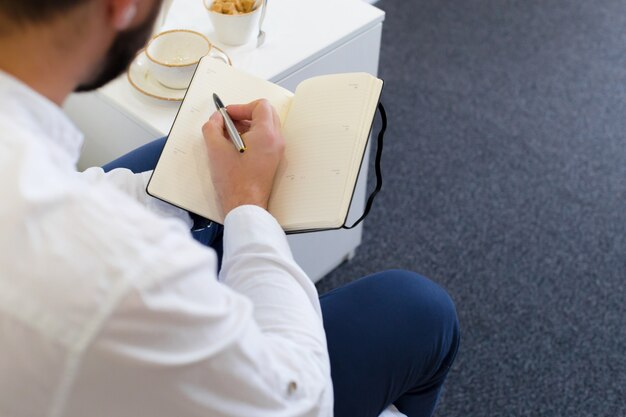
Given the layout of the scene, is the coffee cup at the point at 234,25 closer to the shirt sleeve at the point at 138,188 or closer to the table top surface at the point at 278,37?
the table top surface at the point at 278,37

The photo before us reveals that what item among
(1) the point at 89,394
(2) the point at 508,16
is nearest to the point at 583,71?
(2) the point at 508,16

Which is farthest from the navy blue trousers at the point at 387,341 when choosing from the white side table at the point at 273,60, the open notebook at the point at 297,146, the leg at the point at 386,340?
the white side table at the point at 273,60

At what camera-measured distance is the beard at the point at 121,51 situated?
0.56m

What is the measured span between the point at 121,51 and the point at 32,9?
0.39ft

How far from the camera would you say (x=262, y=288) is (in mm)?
682

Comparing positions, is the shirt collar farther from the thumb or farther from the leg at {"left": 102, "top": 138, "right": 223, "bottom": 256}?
the leg at {"left": 102, "top": 138, "right": 223, "bottom": 256}

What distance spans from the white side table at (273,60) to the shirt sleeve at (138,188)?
115 mm

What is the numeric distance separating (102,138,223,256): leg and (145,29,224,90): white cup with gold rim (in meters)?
0.10

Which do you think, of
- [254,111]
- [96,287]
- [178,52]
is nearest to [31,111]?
[96,287]

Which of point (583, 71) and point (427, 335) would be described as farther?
point (583, 71)

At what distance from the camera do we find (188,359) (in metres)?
0.48

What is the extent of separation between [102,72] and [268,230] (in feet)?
0.80

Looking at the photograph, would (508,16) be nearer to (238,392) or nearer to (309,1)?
(309,1)

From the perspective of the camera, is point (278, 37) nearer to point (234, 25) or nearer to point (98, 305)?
point (234, 25)
